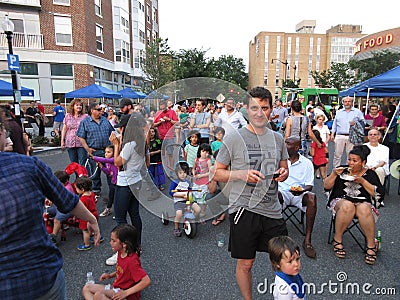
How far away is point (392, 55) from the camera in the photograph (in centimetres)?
2914

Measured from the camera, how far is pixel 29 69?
19.7m

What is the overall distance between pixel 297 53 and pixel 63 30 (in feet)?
245

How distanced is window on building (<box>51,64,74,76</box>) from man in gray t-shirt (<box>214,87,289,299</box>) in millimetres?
21834

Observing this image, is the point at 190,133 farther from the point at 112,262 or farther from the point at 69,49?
the point at 69,49

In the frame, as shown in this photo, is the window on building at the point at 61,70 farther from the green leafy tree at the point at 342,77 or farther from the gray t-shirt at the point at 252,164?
the green leafy tree at the point at 342,77

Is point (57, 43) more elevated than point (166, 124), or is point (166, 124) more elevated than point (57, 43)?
point (57, 43)

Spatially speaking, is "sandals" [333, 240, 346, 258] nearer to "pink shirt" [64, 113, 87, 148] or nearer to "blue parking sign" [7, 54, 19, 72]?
"pink shirt" [64, 113, 87, 148]

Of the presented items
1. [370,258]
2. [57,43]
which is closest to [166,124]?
[370,258]

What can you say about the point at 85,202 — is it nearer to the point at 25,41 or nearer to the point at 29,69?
the point at 29,69

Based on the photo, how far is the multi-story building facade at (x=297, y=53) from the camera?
263ft

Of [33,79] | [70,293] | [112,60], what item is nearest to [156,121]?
[70,293]

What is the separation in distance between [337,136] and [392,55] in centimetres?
2986

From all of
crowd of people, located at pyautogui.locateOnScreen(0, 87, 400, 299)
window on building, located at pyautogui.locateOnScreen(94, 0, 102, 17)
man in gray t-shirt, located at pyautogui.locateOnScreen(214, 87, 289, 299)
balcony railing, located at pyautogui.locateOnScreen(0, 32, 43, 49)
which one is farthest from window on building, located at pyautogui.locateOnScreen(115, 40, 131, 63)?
man in gray t-shirt, located at pyautogui.locateOnScreen(214, 87, 289, 299)

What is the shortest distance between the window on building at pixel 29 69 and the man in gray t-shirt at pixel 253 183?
21842mm
